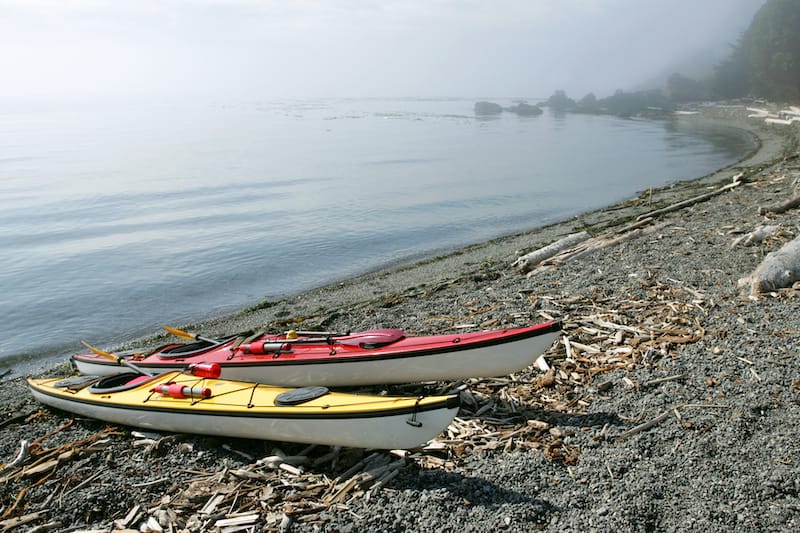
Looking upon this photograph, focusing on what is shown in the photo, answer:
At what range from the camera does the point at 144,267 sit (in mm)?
22062

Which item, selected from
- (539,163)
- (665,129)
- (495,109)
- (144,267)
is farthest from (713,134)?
(495,109)

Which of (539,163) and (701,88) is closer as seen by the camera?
(539,163)

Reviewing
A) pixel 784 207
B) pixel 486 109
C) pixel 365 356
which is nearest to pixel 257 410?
pixel 365 356

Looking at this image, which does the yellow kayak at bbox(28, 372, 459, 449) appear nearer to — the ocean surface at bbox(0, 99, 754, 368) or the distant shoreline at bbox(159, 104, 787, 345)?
the distant shoreline at bbox(159, 104, 787, 345)

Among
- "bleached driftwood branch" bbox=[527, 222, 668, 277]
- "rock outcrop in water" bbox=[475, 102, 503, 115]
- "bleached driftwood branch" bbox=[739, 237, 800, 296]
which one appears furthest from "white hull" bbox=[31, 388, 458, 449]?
"rock outcrop in water" bbox=[475, 102, 503, 115]

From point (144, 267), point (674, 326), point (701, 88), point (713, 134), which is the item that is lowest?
point (144, 267)

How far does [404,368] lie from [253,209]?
1075 inches

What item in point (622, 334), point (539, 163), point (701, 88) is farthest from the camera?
point (701, 88)

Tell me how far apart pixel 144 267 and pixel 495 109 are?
11690 cm

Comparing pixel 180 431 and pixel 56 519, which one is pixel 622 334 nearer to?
pixel 180 431

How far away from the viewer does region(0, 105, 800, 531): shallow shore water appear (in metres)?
5.09

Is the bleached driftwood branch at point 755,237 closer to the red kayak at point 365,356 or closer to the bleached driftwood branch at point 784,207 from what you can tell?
the bleached driftwood branch at point 784,207

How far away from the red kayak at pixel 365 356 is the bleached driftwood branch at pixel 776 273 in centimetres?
469

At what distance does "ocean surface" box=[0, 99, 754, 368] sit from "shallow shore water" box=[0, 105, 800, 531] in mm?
9222
